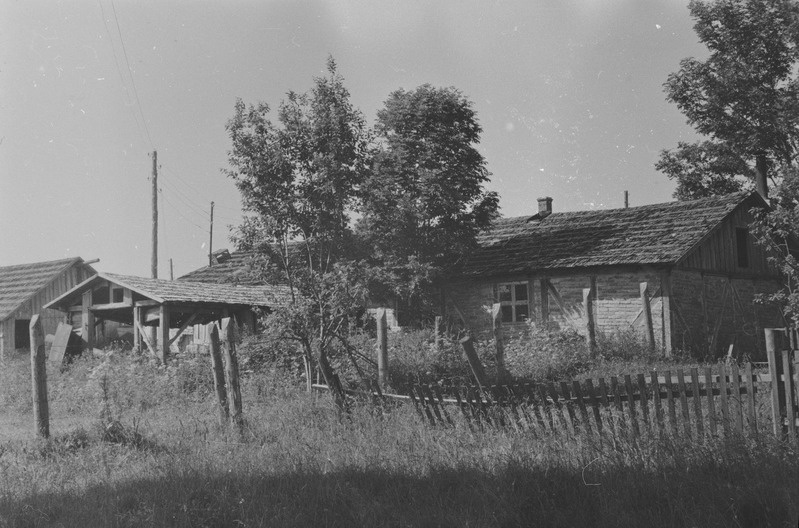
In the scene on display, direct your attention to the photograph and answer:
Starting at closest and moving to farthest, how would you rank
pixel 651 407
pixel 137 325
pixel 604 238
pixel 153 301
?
1. pixel 651 407
2. pixel 137 325
3. pixel 153 301
4. pixel 604 238

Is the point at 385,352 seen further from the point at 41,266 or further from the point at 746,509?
the point at 41,266

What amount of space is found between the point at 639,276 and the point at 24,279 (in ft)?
71.2

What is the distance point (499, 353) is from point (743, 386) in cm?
837

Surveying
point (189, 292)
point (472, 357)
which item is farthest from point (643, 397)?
point (189, 292)

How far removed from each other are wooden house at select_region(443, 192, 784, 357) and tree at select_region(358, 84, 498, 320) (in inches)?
71.4

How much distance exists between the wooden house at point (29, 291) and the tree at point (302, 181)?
45.9 ft

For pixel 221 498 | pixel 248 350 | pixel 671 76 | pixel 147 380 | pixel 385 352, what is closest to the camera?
pixel 221 498

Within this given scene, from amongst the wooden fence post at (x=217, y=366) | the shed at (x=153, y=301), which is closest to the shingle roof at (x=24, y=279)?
the shed at (x=153, y=301)

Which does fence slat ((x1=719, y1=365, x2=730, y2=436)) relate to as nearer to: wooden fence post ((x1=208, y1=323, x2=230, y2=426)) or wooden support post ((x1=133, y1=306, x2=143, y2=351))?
wooden fence post ((x1=208, y1=323, x2=230, y2=426))

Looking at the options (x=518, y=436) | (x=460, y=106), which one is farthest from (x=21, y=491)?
(x=460, y=106)

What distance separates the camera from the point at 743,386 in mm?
8227

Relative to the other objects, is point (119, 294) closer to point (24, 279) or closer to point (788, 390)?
point (24, 279)

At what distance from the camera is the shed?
21.7m

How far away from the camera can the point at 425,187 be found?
2389cm
